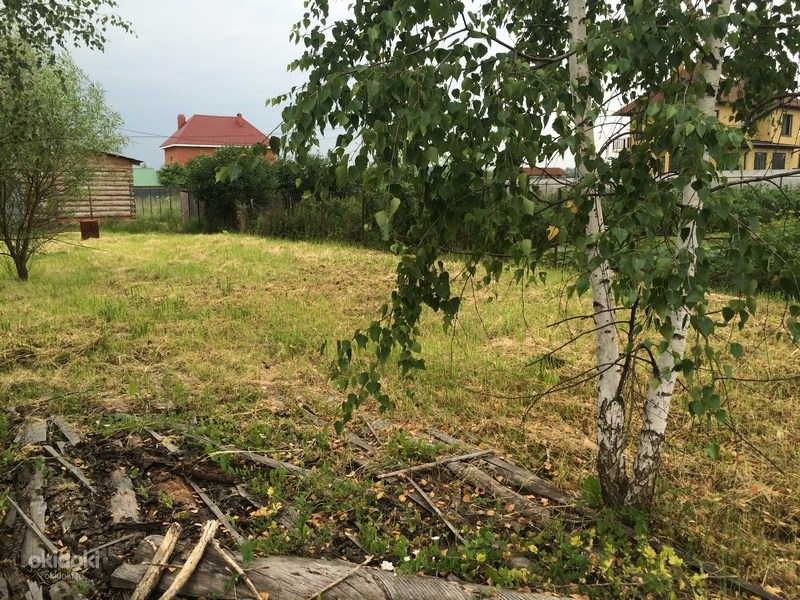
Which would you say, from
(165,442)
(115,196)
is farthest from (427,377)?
(115,196)

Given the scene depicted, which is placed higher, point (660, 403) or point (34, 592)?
point (660, 403)

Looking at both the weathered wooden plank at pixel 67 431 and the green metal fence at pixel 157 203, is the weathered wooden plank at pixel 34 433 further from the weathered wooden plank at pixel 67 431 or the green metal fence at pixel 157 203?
the green metal fence at pixel 157 203

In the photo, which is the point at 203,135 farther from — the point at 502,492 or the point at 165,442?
the point at 502,492

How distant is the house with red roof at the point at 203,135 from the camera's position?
140ft

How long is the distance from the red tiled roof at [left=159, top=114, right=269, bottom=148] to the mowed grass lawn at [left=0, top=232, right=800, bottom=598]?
121 feet

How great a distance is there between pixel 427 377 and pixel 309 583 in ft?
8.45

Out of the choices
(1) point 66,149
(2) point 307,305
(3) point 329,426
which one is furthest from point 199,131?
(3) point 329,426

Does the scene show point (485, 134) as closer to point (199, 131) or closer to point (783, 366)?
point (783, 366)

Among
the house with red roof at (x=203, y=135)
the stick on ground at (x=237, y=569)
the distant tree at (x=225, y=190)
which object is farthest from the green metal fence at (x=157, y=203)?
the house with red roof at (x=203, y=135)

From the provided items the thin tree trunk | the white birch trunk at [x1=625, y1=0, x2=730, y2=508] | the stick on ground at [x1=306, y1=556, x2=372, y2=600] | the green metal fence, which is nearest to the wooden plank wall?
the green metal fence

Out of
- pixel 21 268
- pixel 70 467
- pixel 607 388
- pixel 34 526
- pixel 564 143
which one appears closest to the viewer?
pixel 564 143

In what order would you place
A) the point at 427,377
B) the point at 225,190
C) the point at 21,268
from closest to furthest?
the point at 427,377, the point at 21,268, the point at 225,190

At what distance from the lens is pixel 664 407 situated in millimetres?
2701

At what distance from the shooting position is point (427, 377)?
4750mm
